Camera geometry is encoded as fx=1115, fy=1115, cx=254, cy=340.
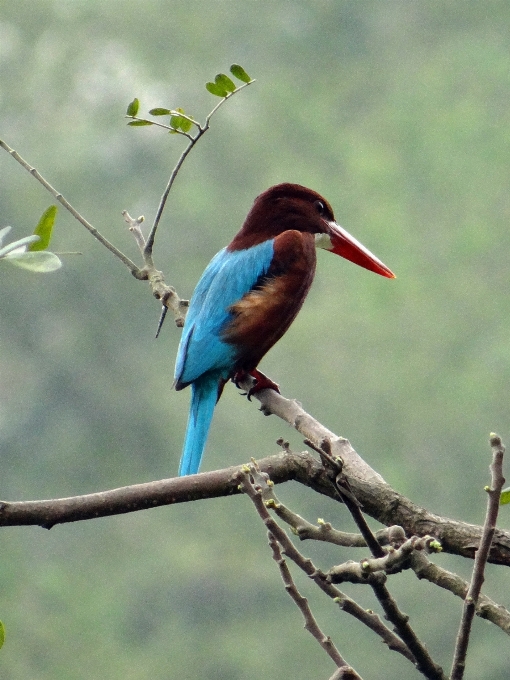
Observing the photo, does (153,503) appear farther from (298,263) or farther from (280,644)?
(280,644)

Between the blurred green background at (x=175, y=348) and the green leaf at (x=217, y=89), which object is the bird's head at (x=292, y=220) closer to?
the green leaf at (x=217, y=89)

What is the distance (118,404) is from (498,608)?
26.7ft

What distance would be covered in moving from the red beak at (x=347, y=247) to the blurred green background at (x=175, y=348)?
4080 mm

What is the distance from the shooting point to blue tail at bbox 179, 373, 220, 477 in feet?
6.62

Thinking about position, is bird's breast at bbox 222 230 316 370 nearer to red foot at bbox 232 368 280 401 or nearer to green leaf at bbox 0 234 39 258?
red foot at bbox 232 368 280 401

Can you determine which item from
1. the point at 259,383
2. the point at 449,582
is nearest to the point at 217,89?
the point at 259,383

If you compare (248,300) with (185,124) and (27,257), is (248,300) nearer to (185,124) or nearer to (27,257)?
(185,124)

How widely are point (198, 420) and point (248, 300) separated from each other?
30cm

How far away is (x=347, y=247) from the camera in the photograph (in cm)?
255

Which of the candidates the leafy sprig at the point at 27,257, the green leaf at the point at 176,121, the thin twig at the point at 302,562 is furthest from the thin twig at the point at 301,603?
the green leaf at the point at 176,121

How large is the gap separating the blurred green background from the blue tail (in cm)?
435

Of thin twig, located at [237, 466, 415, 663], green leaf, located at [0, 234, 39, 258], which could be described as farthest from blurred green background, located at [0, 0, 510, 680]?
thin twig, located at [237, 466, 415, 663]

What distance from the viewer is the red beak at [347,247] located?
2.53 metres

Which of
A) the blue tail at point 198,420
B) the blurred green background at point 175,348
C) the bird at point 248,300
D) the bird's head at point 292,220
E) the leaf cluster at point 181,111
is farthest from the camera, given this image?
the blurred green background at point 175,348
